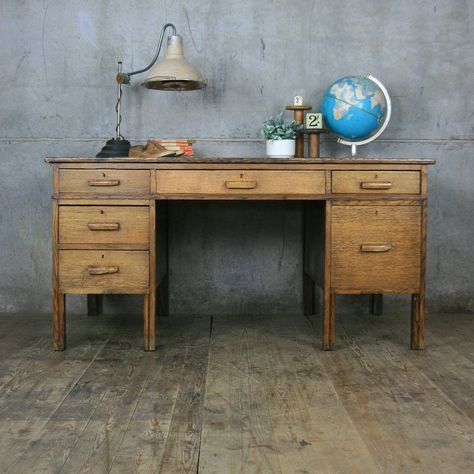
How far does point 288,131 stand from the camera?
3287mm

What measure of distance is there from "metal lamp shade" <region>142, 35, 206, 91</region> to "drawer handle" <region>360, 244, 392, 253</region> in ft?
3.80

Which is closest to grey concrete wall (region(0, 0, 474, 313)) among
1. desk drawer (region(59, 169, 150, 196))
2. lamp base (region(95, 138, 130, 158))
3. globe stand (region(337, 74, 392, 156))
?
globe stand (region(337, 74, 392, 156))

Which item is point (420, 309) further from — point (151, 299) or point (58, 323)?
point (58, 323)

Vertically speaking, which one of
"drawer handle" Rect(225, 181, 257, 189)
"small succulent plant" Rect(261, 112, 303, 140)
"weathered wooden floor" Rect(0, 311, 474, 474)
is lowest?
"weathered wooden floor" Rect(0, 311, 474, 474)

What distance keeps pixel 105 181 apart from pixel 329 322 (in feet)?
3.86

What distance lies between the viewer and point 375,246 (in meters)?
3.03

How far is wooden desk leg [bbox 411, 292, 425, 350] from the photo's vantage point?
3.06 metres

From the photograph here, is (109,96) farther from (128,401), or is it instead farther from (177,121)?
(128,401)

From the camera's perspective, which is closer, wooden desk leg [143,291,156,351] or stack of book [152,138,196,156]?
wooden desk leg [143,291,156,351]

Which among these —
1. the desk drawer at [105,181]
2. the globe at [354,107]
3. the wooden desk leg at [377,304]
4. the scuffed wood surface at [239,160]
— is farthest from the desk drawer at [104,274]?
the wooden desk leg at [377,304]

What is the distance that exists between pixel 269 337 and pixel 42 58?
1.97 metres

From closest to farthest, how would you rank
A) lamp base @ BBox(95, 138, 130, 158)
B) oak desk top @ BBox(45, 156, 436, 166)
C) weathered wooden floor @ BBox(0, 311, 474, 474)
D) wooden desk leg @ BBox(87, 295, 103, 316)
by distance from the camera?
weathered wooden floor @ BBox(0, 311, 474, 474)
oak desk top @ BBox(45, 156, 436, 166)
lamp base @ BBox(95, 138, 130, 158)
wooden desk leg @ BBox(87, 295, 103, 316)

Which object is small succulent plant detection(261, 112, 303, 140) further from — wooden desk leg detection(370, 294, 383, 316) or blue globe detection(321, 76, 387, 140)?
wooden desk leg detection(370, 294, 383, 316)

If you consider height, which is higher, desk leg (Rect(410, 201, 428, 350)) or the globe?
the globe
